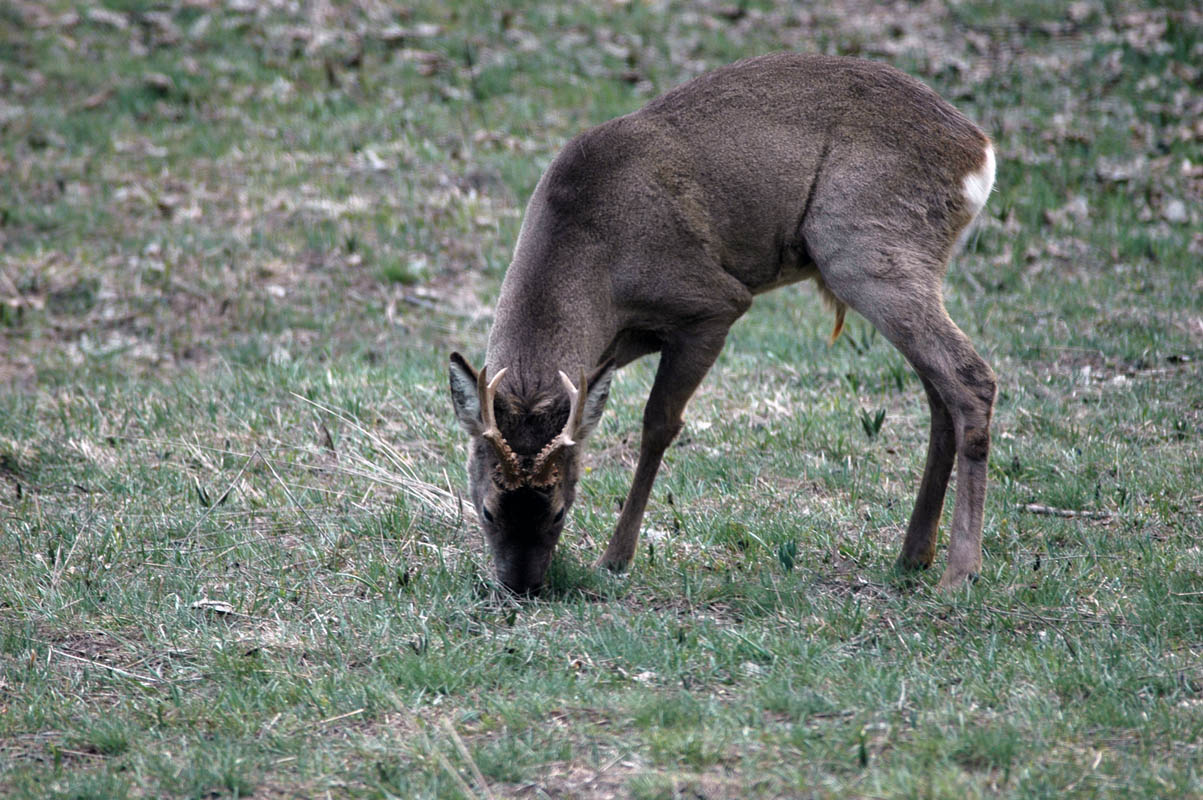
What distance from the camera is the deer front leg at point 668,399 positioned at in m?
5.23

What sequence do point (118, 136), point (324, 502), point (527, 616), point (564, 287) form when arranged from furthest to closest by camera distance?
1. point (118, 136)
2. point (324, 502)
3. point (564, 287)
4. point (527, 616)

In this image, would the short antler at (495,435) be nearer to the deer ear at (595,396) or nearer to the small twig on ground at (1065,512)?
the deer ear at (595,396)

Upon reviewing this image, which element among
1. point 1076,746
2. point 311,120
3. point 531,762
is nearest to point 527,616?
point 531,762

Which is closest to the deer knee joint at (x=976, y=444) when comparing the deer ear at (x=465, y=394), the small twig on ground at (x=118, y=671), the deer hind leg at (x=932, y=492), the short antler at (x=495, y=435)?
the deer hind leg at (x=932, y=492)

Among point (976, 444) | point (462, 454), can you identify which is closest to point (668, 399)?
point (976, 444)

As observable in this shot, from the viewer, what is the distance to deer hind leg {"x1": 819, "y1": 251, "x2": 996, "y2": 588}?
4.81m

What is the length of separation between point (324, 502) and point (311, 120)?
22.3ft

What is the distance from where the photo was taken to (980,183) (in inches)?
209

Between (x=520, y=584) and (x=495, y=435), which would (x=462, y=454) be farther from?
(x=495, y=435)

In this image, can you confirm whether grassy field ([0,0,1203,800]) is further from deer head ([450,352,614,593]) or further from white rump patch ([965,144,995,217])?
white rump patch ([965,144,995,217])

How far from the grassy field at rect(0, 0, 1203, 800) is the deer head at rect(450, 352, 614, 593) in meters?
0.23

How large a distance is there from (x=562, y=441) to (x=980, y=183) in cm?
219

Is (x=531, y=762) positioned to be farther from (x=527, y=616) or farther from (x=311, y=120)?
(x=311, y=120)

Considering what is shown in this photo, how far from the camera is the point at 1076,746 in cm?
349
